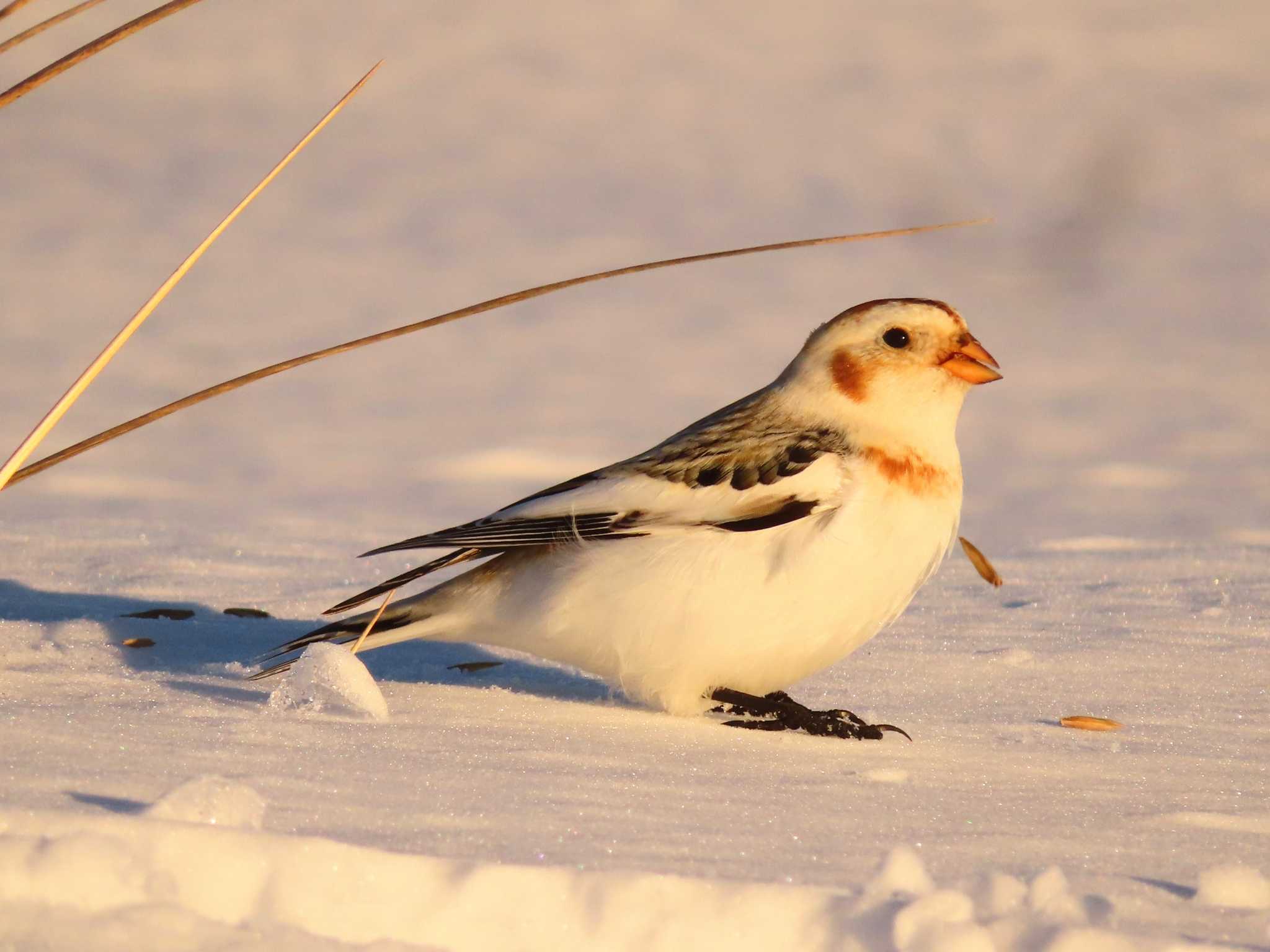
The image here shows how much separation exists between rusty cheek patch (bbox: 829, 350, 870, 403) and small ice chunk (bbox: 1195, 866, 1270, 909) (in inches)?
54.1

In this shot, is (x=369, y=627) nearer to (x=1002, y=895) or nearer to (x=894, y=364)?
(x=894, y=364)

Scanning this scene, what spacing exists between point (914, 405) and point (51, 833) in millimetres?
1942

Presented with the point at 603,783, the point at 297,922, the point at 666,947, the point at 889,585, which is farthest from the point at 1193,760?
the point at 297,922

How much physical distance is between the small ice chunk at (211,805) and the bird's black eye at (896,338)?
1765mm

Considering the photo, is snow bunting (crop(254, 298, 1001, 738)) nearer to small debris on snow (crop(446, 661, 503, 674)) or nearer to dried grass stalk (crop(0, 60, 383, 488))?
small debris on snow (crop(446, 661, 503, 674))

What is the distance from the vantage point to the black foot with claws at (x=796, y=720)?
3076mm

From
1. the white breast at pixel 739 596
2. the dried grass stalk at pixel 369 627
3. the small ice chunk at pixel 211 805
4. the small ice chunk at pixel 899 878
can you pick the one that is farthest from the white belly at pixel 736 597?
the small ice chunk at pixel 211 805

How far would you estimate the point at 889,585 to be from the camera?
301 cm

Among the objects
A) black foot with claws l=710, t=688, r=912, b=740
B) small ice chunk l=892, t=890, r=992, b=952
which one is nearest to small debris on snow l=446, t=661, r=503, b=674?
black foot with claws l=710, t=688, r=912, b=740

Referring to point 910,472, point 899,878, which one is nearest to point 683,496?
point 910,472

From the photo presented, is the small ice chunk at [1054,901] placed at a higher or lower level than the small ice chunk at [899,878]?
lower

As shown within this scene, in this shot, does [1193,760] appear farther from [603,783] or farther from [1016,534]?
[1016,534]

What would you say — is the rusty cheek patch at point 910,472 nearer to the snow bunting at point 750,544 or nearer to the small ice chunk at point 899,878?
the snow bunting at point 750,544

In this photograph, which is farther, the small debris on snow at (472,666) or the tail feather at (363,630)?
the small debris on snow at (472,666)
